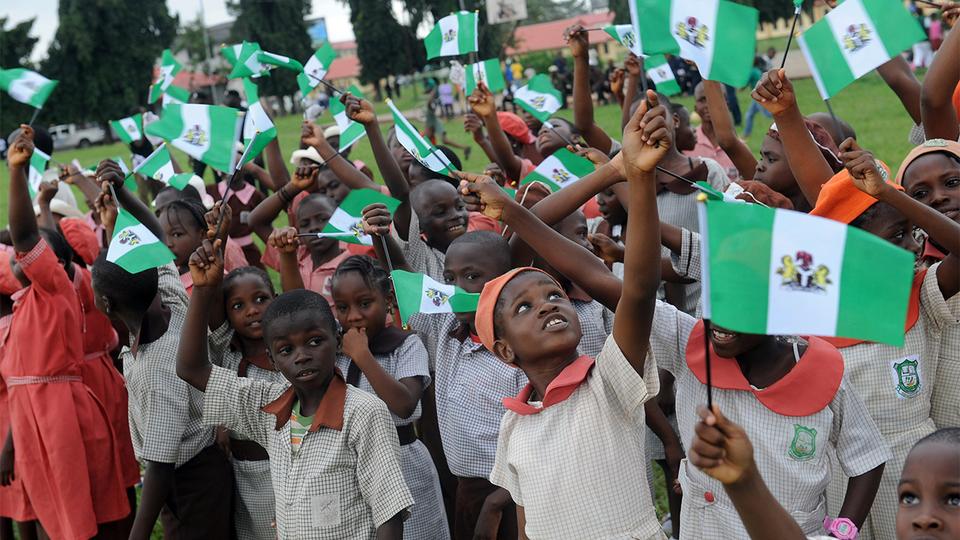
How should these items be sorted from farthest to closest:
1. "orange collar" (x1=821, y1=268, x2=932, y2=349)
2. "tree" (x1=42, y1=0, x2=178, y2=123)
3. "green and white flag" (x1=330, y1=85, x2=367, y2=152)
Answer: "tree" (x1=42, y1=0, x2=178, y2=123) → "green and white flag" (x1=330, y1=85, x2=367, y2=152) → "orange collar" (x1=821, y1=268, x2=932, y2=349)

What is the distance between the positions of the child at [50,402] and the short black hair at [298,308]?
1.48 m

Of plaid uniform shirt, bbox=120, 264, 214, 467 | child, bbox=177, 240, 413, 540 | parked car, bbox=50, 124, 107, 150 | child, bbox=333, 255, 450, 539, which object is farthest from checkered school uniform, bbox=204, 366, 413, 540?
parked car, bbox=50, 124, 107, 150

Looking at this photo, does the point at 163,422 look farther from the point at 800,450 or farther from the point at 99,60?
the point at 99,60

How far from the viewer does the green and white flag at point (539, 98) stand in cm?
594

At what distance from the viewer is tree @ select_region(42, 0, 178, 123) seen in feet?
142

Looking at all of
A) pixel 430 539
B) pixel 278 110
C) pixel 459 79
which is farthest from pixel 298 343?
pixel 278 110

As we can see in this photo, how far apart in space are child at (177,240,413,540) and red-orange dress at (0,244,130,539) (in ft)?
3.92

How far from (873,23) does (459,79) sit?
13.2 ft

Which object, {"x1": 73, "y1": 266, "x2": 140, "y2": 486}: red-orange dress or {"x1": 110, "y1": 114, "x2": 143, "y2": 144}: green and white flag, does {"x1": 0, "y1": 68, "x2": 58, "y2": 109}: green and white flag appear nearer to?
{"x1": 73, "y1": 266, "x2": 140, "y2": 486}: red-orange dress

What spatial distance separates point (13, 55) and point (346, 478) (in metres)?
33.7

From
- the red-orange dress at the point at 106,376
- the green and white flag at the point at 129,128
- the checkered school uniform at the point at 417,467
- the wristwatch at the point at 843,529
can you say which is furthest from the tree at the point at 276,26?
the wristwatch at the point at 843,529

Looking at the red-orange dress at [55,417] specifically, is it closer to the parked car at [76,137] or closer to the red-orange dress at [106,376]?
the red-orange dress at [106,376]

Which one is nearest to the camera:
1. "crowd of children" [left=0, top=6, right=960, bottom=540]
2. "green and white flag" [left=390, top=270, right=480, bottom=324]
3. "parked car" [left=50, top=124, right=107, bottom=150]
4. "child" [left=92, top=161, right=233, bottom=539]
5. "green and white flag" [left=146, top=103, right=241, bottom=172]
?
"crowd of children" [left=0, top=6, right=960, bottom=540]

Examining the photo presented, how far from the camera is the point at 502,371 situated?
3.38 metres
